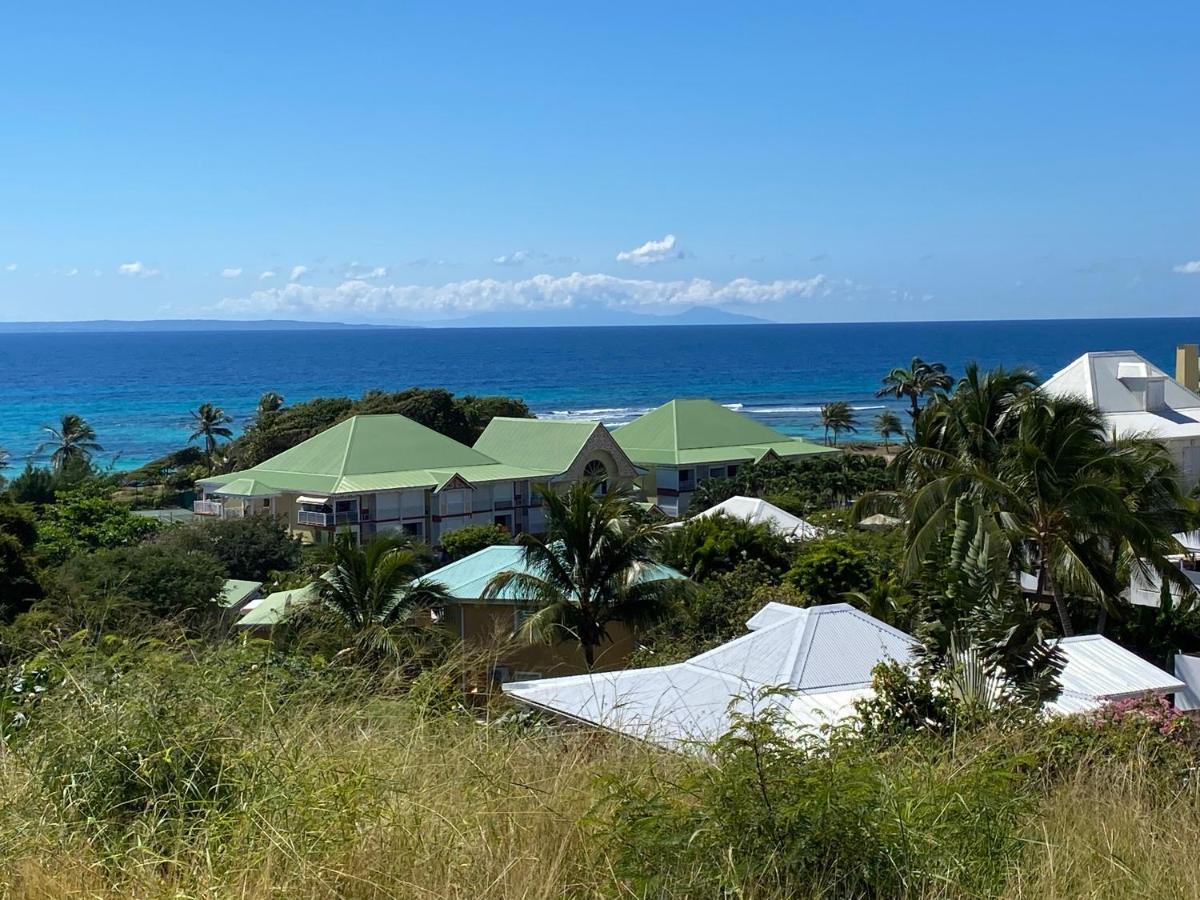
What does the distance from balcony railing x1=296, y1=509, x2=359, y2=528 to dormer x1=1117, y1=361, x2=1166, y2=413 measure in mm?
25736

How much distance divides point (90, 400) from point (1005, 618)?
479 ft

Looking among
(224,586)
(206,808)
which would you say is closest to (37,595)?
(224,586)

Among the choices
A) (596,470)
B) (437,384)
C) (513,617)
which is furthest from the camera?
(437,384)

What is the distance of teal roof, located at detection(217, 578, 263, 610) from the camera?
30.0 metres

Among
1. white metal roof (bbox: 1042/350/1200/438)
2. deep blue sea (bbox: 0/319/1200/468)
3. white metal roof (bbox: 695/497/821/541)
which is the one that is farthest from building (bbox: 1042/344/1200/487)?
deep blue sea (bbox: 0/319/1200/468)

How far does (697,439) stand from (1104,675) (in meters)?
44.2

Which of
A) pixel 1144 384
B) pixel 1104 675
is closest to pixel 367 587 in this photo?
pixel 1104 675

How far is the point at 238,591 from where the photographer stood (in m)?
31.7

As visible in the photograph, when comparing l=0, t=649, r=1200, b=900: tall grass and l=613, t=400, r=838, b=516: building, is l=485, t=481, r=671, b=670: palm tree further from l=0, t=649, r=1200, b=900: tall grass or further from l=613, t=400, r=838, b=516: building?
l=613, t=400, r=838, b=516: building

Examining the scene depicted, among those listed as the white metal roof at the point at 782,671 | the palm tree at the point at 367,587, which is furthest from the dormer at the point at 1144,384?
the white metal roof at the point at 782,671

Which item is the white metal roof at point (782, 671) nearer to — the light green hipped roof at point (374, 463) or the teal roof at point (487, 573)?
the teal roof at point (487, 573)

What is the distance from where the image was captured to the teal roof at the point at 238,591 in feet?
98.4

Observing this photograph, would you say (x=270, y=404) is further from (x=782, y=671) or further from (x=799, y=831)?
(x=799, y=831)

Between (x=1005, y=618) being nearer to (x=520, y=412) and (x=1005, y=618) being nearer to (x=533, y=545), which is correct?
(x=533, y=545)
